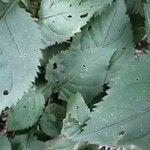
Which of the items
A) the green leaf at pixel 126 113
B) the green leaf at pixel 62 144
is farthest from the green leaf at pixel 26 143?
the green leaf at pixel 126 113

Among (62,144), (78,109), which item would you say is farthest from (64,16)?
(62,144)

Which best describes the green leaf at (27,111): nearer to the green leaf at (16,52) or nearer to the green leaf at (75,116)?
the green leaf at (75,116)

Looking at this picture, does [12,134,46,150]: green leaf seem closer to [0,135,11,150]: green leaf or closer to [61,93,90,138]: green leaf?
[0,135,11,150]: green leaf

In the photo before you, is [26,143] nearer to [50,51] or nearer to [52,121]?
[52,121]

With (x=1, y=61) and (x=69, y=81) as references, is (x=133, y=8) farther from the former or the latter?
(x=1, y=61)

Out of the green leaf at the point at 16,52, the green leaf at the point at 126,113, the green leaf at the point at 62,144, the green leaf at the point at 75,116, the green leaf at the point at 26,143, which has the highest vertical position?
the green leaf at the point at 16,52

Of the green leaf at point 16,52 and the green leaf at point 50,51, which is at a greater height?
the green leaf at point 16,52

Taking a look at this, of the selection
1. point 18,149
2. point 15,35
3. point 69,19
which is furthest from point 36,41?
point 18,149
